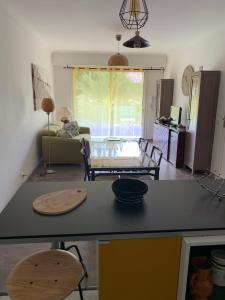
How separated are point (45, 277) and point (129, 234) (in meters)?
0.44

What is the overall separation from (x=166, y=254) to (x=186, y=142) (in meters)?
3.69

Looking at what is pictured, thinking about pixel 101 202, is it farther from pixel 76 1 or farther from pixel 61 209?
pixel 76 1

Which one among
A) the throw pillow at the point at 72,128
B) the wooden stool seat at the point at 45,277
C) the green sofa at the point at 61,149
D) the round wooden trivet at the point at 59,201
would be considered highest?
the round wooden trivet at the point at 59,201

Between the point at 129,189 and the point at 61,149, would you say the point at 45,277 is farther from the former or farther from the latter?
the point at 61,149

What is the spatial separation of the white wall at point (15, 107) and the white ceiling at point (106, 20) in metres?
0.27

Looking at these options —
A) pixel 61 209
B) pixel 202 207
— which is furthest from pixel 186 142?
pixel 61 209

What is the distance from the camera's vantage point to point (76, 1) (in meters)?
2.97

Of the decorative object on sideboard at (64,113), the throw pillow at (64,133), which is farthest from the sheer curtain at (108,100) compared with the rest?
the throw pillow at (64,133)

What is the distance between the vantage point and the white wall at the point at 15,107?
3074 mm

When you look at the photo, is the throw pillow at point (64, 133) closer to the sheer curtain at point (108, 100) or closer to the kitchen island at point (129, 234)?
the sheer curtain at point (108, 100)

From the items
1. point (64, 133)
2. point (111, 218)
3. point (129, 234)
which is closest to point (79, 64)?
point (64, 133)

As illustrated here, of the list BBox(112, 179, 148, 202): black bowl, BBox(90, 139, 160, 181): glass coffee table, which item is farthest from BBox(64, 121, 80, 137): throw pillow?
BBox(112, 179, 148, 202): black bowl

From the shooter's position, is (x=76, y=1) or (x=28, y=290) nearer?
(x=28, y=290)

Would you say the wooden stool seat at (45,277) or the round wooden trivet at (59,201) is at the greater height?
the round wooden trivet at (59,201)
